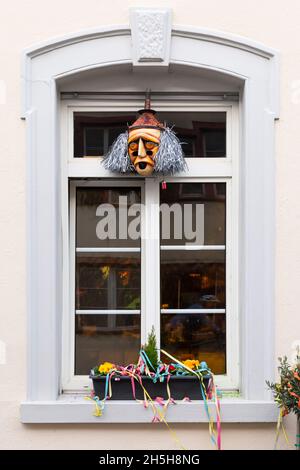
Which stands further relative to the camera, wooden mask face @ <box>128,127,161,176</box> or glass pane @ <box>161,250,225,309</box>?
glass pane @ <box>161,250,225,309</box>

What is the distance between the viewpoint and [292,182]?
364cm

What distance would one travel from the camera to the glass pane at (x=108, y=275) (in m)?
3.87

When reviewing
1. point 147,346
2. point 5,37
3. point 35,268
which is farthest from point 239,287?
point 5,37

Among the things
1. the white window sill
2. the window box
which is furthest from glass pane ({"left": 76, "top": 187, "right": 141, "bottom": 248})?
the white window sill

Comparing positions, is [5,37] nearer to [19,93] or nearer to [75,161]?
[19,93]

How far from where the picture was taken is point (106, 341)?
12.6 feet

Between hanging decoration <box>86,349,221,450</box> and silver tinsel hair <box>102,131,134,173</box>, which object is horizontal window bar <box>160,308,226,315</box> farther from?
silver tinsel hair <box>102,131,134,173</box>

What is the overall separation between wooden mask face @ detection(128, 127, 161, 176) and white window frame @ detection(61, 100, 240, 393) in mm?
198

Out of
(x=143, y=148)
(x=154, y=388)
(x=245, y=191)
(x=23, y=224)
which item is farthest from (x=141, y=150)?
(x=154, y=388)

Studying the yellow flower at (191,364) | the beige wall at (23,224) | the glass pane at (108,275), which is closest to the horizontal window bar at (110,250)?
the glass pane at (108,275)

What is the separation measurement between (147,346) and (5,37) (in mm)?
2064

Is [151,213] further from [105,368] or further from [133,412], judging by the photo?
[133,412]

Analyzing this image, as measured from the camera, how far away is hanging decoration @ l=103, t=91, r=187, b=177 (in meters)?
3.62

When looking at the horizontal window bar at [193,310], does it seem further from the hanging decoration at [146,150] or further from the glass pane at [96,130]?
the glass pane at [96,130]
